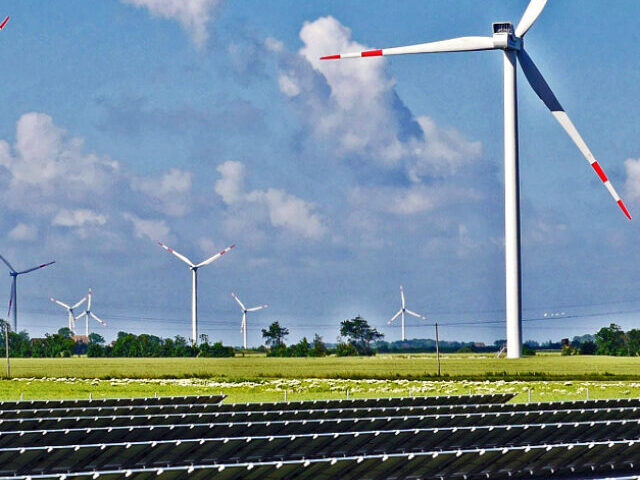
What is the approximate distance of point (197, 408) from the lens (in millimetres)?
72438

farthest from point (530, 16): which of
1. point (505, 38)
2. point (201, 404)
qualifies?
point (201, 404)

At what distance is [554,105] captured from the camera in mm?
142125

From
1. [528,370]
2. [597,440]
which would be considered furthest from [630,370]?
[597,440]

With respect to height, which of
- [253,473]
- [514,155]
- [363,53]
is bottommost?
[253,473]

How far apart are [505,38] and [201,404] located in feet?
276

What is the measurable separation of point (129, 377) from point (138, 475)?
110 metres

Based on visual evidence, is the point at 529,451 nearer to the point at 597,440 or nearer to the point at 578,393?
the point at 597,440

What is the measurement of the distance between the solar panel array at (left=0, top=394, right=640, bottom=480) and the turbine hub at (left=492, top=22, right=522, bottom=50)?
8284 centimetres

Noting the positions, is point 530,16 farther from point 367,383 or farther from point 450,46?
point 367,383

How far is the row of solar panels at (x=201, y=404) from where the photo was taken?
71.3 meters

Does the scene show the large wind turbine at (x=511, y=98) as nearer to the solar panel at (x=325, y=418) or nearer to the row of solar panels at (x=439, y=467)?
the solar panel at (x=325, y=418)

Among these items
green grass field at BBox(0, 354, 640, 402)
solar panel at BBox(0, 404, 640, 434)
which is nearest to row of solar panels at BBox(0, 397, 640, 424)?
solar panel at BBox(0, 404, 640, 434)

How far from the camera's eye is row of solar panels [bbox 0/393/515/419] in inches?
2808

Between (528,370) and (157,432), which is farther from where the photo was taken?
(528,370)
